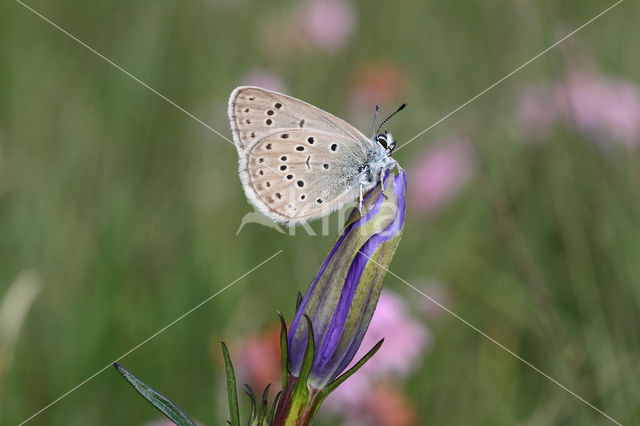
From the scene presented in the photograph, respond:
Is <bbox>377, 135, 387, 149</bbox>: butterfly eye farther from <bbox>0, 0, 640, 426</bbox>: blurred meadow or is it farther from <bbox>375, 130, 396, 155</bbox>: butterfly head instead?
<bbox>0, 0, 640, 426</bbox>: blurred meadow

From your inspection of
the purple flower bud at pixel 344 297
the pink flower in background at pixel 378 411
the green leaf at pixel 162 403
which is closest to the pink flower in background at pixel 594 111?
the pink flower in background at pixel 378 411

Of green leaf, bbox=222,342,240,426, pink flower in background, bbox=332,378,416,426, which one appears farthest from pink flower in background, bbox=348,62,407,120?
green leaf, bbox=222,342,240,426

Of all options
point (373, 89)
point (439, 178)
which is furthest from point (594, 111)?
point (373, 89)

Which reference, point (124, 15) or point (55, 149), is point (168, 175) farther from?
point (124, 15)

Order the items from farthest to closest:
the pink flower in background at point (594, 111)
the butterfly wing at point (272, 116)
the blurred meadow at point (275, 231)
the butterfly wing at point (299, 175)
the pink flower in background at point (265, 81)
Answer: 1. the pink flower in background at point (265, 81)
2. the pink flower in background at point (594, 111)
3. the blurred meadow at point (275, 231)
4. the butterfly wing at point (299, 175)
5. the butterfly wing at point (272, 116)

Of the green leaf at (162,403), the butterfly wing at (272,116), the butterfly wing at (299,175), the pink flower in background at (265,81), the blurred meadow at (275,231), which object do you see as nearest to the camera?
the green leaf at (162,403)

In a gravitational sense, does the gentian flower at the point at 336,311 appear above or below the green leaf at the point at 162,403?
above

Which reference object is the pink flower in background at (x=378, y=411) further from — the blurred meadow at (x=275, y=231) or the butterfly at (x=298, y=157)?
the butterfly at (x=298, y=157)
